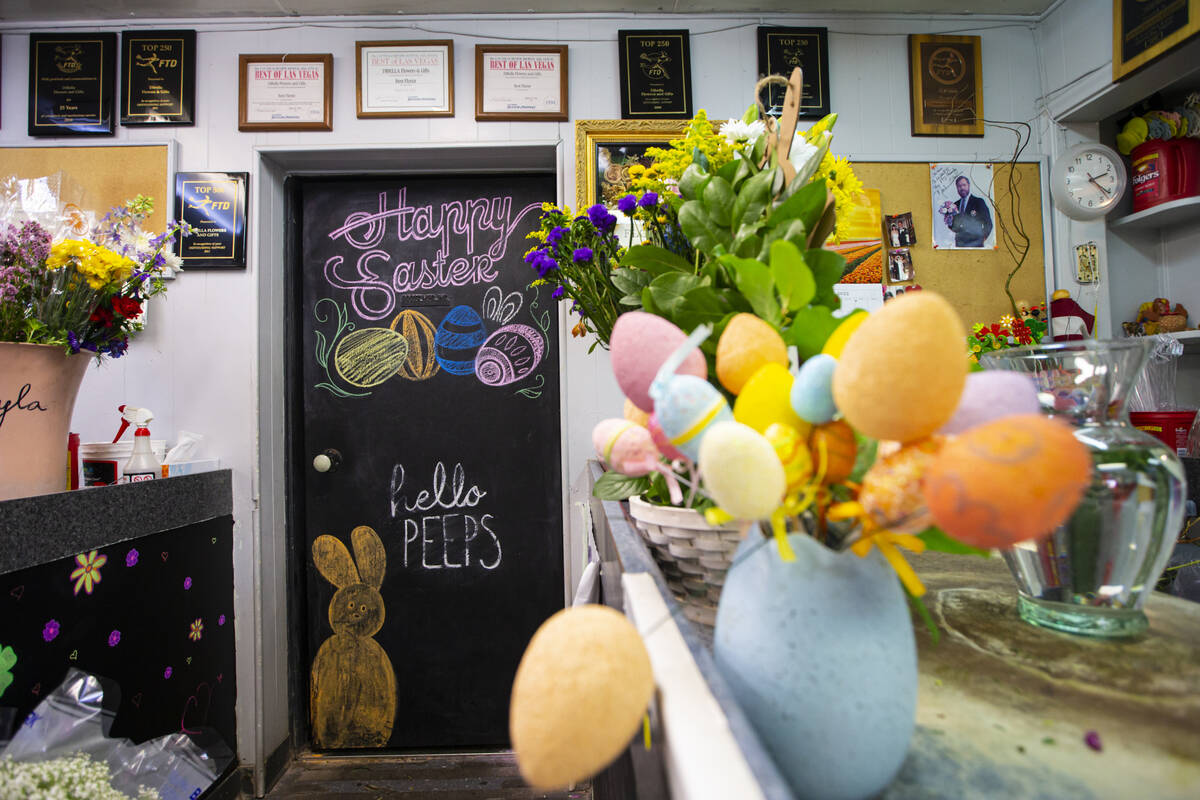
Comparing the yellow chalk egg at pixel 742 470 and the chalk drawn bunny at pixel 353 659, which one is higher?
the yellow chalk egg at pixel 742 470

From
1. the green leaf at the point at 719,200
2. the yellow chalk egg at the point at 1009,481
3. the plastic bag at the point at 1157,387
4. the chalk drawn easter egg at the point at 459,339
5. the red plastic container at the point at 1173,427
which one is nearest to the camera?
the yellow chalk egg at the point at 1009,481

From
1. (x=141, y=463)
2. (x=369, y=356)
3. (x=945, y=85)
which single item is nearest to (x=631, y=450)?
(x=141, y=463)

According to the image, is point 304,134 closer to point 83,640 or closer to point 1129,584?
point 83,640

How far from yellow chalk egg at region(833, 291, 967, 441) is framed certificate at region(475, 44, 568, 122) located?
201 cm

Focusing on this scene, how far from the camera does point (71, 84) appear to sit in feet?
6.44

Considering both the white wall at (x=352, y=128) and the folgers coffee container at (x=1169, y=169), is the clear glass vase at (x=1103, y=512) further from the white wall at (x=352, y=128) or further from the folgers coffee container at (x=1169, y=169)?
the folgers coffee container at (x=1169, y=169)

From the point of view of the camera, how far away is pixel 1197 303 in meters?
1.97

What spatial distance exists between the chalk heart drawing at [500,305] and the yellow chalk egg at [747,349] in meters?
1.87

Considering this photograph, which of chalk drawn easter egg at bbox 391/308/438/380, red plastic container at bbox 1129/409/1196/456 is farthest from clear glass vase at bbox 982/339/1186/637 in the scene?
chalk drawn easter egg at bbox 391/308/438/380

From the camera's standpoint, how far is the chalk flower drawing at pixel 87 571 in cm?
124

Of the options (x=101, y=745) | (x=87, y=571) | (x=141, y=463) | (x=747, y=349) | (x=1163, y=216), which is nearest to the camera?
(x=747, y=349)

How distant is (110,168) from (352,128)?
2.70 feet

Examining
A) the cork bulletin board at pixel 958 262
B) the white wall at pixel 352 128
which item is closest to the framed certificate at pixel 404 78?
the white wall at pixel 352 128

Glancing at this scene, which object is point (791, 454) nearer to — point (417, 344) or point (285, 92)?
point (417, 344)
